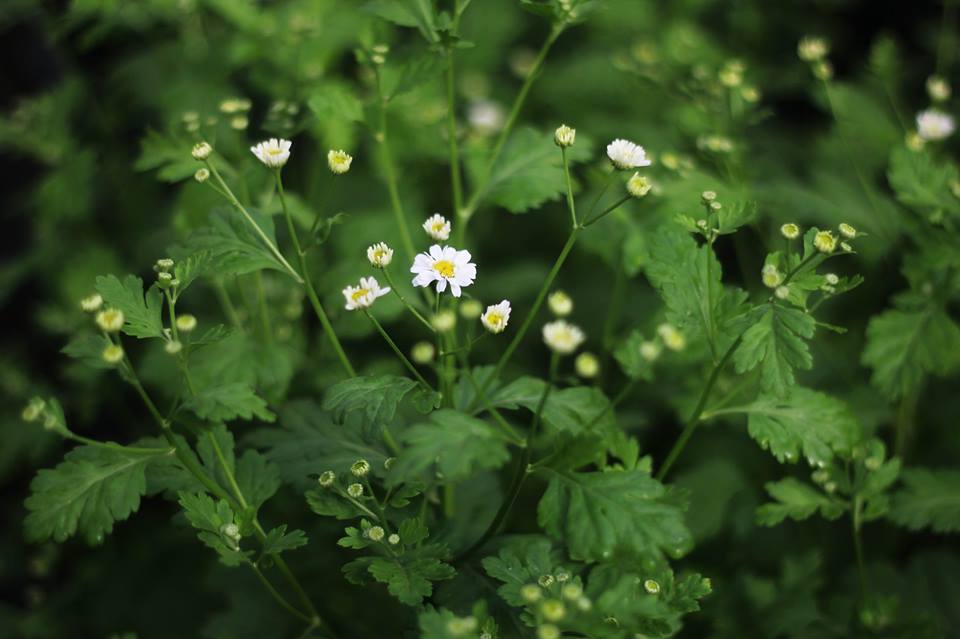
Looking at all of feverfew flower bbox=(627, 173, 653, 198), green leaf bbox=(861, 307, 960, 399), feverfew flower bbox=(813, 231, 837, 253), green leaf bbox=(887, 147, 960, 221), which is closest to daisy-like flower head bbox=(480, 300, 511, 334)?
feverfew flower bbox=(627, 173, 653, 198)

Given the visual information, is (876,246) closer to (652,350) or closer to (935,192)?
(935,192)

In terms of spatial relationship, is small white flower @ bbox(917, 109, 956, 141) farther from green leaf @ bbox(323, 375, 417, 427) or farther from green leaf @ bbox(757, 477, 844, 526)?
green leaf @ bbox(323, 375, 417, 427)

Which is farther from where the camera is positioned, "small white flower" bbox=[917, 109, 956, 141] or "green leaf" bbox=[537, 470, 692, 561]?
"small white flower" bbox=[917, 109, 956, 141]

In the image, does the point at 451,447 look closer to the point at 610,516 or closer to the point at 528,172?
the point at 610,516

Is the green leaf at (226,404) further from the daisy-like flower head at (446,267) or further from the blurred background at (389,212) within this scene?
the blurred background at (389,212)

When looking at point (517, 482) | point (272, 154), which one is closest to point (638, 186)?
point (517, 482)

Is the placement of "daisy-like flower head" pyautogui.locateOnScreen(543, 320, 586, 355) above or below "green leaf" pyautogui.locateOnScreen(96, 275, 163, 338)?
above
